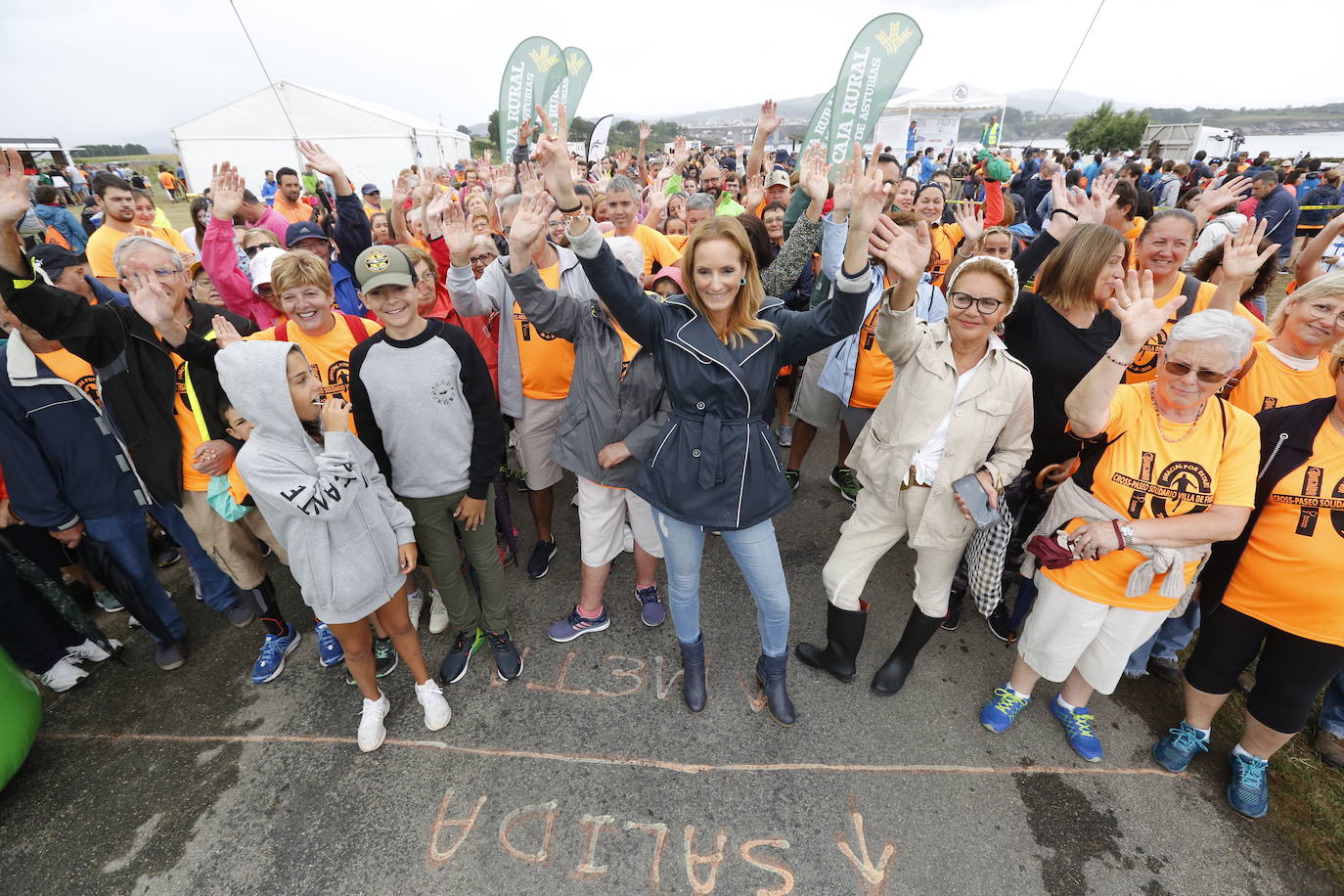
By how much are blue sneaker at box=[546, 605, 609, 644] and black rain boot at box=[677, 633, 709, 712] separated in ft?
2.33

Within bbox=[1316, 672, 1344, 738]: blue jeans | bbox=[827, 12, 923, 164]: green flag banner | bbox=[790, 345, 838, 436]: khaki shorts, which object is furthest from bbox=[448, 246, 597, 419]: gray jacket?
bbox=[827, 12, 923, 164]: green flag banner

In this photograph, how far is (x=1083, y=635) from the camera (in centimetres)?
253

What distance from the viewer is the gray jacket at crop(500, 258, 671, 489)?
287 cm

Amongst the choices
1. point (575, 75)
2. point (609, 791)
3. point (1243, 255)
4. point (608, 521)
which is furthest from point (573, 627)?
point (575, 75)

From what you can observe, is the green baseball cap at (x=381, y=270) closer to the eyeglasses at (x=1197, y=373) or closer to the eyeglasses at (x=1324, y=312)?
the eyeglasses at (x=1197, y=373)

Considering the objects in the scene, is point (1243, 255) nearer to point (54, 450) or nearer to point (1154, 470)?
point (1154, 470)

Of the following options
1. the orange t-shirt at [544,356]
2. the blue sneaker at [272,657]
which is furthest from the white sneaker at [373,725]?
the orange t-shirt at [544,356]

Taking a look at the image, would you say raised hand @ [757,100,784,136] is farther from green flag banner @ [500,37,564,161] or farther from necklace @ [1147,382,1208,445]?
necklace @ [1147,382,1208,445]

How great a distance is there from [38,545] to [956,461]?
15.4 feet

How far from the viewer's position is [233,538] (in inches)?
121

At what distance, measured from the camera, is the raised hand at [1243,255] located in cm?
274

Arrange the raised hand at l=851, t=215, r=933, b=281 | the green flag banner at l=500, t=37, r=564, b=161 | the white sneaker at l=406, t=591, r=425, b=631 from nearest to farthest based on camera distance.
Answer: the raised hand at l=851, t=215, r=933, b=281 → the white sneaker at l=406, t=591, r=425, b=631 → the green flag banner at l=500, t=37, r=564, b=161

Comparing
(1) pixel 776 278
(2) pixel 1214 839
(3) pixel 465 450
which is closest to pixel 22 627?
(3) pixel 465 450

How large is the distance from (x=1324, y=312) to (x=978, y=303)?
1.37 m
